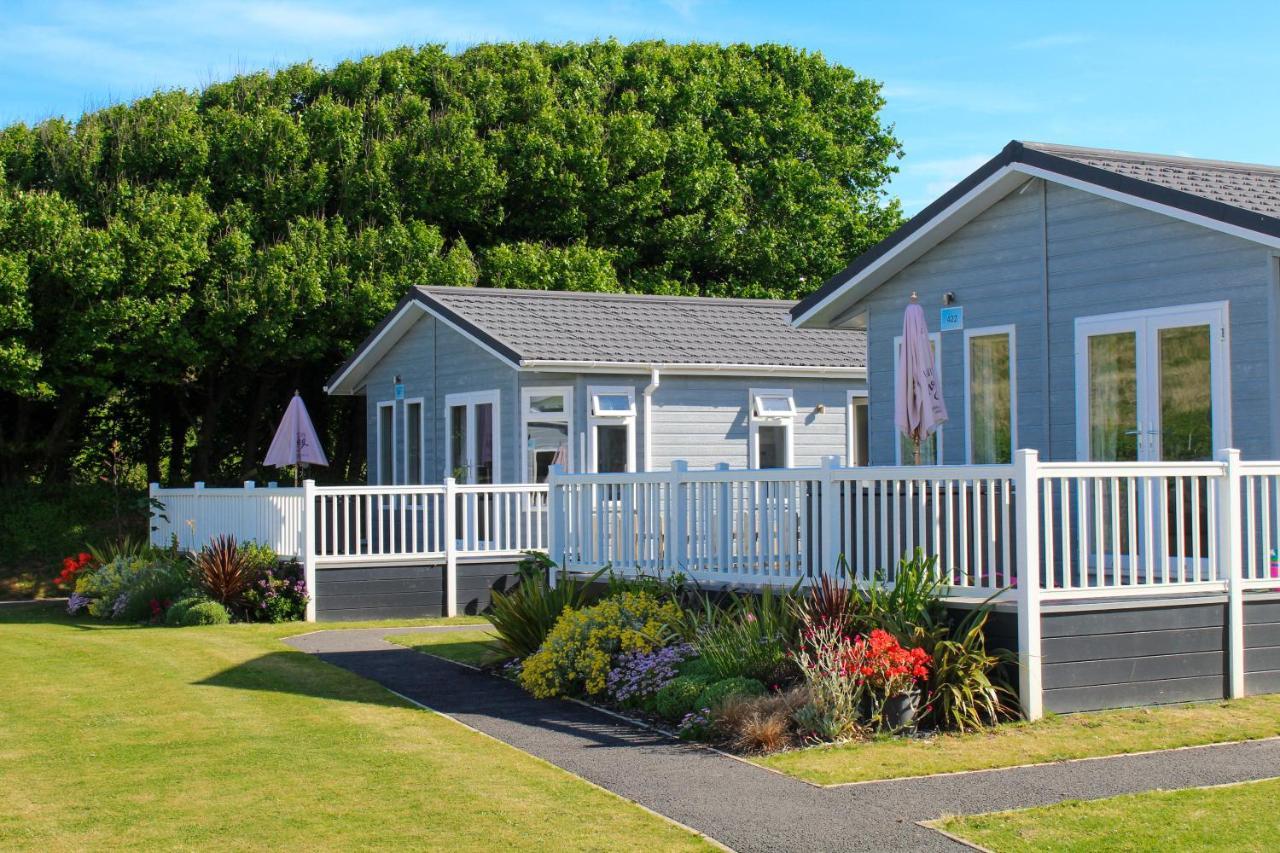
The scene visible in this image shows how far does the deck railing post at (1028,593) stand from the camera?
29.6ft

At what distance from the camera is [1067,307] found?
42.8 ft

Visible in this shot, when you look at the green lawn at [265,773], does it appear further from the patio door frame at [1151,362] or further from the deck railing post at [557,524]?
the patio door frame at [1151,362]

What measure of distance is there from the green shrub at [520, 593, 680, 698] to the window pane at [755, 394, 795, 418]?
9.68 metres

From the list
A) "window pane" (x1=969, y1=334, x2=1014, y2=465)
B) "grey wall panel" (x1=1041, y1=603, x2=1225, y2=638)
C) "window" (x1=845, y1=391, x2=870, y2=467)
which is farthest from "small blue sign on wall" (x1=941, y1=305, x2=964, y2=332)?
"window" (x1=845, y1=391, x2=870, y2=467)

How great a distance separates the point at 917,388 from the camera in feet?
41.3

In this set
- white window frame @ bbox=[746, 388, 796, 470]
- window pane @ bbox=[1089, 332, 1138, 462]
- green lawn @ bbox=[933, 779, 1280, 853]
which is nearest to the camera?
green lawn @ bbox=[933, 779, 1280, 853]

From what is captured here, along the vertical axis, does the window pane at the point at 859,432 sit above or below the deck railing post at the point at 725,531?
above

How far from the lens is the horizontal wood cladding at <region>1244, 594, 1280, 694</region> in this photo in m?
9.98

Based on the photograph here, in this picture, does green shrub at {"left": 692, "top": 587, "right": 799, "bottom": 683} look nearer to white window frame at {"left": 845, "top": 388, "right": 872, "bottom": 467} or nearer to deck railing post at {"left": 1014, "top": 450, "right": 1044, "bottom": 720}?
deck railing post at {"left": 1014, "top": 450, "right": 1044, "bottom": 720}

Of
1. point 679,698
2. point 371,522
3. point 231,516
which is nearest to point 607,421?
point 371,522

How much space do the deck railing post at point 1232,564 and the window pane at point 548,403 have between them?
11.2 metres

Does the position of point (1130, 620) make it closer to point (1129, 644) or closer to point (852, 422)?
point (1129, 644)

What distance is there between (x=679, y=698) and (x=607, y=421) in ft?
34.3

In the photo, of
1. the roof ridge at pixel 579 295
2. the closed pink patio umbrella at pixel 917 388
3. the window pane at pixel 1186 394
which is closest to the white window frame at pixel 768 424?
the roof ridge at pixel 579 295
